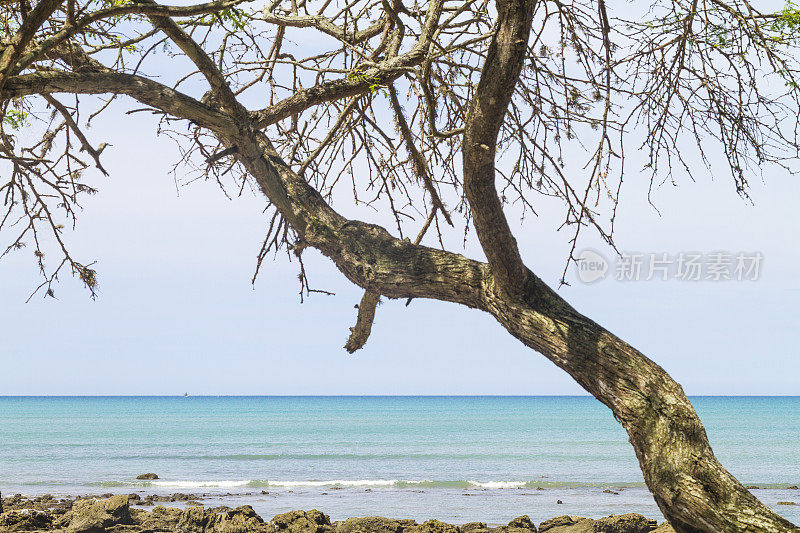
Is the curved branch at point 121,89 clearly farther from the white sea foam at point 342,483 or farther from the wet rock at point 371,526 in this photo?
the white sea foam at point 342,483

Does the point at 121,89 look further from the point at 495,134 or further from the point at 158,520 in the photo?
the point at 158,520

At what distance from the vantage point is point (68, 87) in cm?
464

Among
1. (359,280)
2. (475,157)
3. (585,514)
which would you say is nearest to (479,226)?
(475,157)

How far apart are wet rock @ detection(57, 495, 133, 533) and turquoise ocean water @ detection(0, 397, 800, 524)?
4.59 m

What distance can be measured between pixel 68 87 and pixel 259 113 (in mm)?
1199

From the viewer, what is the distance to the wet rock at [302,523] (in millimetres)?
7539

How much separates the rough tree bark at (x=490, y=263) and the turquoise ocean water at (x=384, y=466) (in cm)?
787

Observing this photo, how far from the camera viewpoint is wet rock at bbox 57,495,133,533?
7.33m

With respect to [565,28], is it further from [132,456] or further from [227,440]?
[227,440]

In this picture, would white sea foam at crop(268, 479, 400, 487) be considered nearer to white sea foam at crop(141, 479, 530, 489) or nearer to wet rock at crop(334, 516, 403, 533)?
white sea foam at crop(141, 479, 530, 489)

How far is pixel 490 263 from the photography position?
451 cm

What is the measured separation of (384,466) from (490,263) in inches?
744

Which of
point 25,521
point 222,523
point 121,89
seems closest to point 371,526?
point 222,523

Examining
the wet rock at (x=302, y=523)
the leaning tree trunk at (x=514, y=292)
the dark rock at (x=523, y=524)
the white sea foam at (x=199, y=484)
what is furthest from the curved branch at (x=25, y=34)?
the white sea foam at (x=199, y=484)
